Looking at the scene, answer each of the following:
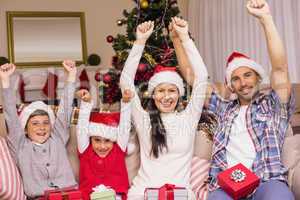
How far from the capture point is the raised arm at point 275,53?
1.84 metres

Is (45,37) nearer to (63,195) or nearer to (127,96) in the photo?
(127,96)

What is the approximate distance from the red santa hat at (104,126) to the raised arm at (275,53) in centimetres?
81

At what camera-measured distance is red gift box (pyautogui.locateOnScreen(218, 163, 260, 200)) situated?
1.69 meters

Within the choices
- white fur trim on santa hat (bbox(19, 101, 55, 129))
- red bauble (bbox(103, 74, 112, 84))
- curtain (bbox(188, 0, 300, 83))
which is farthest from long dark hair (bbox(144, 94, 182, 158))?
curtain (bbox(188, 0, 300, 83))

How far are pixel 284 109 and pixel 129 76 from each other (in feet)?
2.59

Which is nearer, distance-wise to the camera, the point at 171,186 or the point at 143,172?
the point at 171,186

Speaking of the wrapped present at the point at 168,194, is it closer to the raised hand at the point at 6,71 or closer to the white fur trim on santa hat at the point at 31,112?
the white fur trim on santa hat at the point at 31,112

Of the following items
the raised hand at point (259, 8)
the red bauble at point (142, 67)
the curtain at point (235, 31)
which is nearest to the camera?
the raised hand at point (259, 8)

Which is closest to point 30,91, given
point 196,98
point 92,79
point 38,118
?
point 92,79

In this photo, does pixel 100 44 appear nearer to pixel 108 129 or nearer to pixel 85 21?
pixel 85 21

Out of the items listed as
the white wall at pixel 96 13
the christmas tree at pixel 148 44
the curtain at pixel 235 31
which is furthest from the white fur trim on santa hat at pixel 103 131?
the white wall at pixel 96 13

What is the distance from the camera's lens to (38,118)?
1.99 meters

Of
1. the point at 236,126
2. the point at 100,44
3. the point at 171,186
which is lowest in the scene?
the point at 171,186

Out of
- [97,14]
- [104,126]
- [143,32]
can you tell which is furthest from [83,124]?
[97,14]
